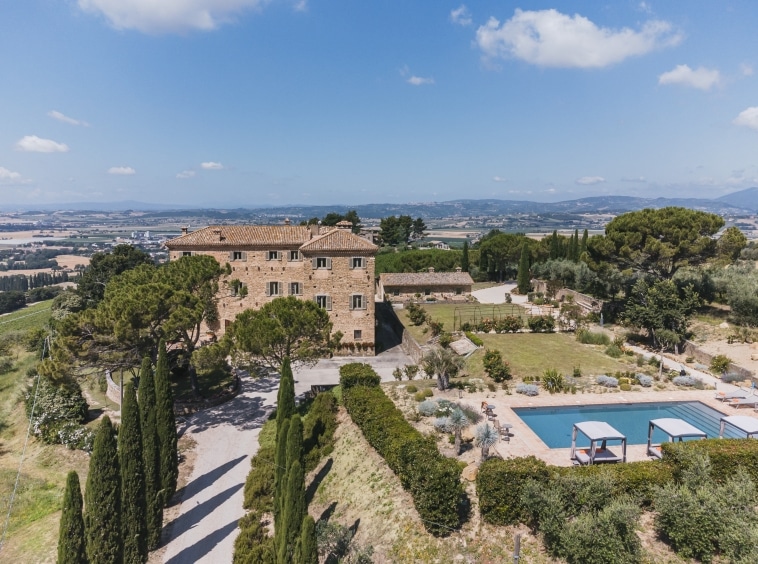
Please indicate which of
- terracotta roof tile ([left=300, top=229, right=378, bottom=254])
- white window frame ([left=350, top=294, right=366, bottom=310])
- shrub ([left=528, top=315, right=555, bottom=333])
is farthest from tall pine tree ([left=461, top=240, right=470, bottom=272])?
terracotta roof tile ([left=300, top=229, right=378, bottom=254])

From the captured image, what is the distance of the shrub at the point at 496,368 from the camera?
984 inches

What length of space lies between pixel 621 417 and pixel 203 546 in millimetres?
18238

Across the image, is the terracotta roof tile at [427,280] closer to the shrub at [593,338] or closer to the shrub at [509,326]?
the shrub at [509,326]

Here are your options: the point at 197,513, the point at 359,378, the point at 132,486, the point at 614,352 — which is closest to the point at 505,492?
the point at 359,378

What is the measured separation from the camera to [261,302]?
36.4 m

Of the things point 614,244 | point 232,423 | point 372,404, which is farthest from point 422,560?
point 614,244

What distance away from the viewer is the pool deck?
56.4 feet

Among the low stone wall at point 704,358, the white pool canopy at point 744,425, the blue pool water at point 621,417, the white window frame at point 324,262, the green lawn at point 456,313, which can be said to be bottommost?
the green lawn at point 456,313

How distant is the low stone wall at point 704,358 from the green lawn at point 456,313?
12631mm

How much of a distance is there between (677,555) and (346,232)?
87.7 ft

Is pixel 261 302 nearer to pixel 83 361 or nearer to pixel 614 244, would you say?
pixel 83 361

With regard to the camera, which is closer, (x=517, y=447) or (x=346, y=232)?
(x=517, y=447)

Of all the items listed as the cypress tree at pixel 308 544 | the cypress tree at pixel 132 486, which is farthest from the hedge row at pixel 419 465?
the cypress tree at pixel 132 486

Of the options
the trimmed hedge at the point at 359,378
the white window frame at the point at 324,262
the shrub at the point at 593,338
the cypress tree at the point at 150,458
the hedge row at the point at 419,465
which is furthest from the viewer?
the white window frame at the point at 324,262
